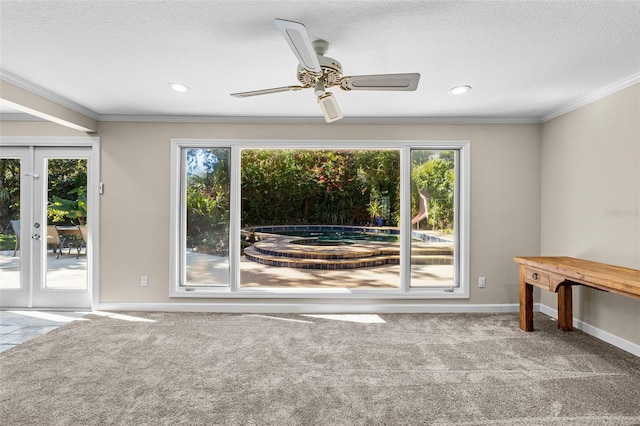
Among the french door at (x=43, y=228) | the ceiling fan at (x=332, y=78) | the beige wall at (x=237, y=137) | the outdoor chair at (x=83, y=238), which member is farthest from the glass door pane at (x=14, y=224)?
the ceiling fan at (x=332, y=78)

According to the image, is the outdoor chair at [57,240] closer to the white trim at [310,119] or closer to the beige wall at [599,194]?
the white trim at [310,119]

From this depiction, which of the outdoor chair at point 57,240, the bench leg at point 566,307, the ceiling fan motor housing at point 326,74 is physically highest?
the ceiling fan motor housing at point 326,74

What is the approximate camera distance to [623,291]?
225cm

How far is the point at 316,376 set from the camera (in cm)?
239

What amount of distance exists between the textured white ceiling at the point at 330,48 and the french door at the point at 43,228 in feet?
3.99

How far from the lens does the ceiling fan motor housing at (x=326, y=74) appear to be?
2055mm

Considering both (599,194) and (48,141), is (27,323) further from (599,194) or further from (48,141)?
(599,194)

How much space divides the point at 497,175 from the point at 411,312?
6.10 ft

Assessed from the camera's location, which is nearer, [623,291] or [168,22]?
[168,22]

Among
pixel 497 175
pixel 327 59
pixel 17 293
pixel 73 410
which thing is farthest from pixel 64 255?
pixel 497 175

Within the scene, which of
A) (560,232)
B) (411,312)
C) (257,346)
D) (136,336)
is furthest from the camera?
(411,312)

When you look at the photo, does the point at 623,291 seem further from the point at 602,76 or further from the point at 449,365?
the point at 602,76

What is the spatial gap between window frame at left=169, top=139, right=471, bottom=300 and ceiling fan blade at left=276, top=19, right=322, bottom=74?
6.84 ft

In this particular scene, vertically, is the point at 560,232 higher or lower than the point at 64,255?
higher
